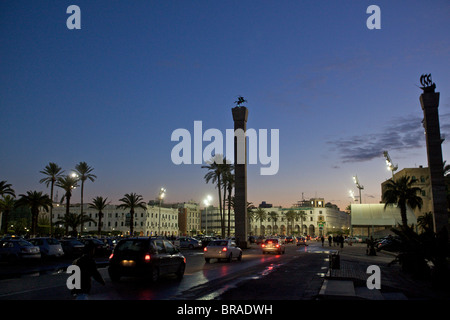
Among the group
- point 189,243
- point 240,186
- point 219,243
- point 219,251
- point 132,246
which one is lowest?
point 189,243

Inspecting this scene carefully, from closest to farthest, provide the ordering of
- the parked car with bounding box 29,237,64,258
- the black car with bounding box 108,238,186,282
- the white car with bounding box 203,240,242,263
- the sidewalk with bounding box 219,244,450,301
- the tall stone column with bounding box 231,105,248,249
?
the sidewalk with bounding box 219,244,450,301 → the black car with bounding box 108,238,186,282 → the white car with bounding box 203,240,242,263 → the parked car with bounding box 29,237,64,258 → the tall stone column with bounding box 231,105,248,249

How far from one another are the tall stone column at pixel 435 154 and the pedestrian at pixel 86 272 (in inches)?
1589

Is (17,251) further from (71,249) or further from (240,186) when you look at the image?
(240,186)

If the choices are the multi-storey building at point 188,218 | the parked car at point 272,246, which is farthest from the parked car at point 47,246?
the multi-storey building at point 188,218

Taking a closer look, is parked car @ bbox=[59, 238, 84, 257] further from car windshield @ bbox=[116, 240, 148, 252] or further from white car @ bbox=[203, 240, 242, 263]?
car windshield @ bbox=[116, 240, 148, 252]

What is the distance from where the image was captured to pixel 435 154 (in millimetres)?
41344

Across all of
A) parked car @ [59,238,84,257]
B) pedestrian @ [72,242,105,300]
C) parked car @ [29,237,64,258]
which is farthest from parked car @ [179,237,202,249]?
pedestrian @ [72,242,105,300]

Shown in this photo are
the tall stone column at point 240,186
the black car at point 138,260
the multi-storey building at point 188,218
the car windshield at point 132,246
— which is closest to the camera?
the black car at point 138,260

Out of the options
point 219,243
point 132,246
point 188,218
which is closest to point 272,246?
point 219,243

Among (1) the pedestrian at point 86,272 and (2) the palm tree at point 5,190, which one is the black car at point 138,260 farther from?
(2) the palm tree at point 5,190

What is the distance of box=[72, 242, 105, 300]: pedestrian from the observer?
694cm

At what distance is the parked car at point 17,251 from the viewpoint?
24.5 meters

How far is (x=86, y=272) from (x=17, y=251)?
67.4 feet

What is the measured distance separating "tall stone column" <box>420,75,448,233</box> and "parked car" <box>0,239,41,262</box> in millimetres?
36571
